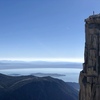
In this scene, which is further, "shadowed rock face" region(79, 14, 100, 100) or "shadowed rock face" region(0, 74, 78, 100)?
"shadowed rock face" region(0, 74, 78, 100)

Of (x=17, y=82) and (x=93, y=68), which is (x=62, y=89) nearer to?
(x=17, y=82)

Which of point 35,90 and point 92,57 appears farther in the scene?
point 35,90

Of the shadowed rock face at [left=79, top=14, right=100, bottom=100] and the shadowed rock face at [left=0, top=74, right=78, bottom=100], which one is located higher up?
the shadowed rock face at [left=79, top=14, right=100, bottom=100]

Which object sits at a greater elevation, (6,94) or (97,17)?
(97,17)

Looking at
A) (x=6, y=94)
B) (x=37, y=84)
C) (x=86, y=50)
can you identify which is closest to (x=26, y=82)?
(x=37, y=84)
